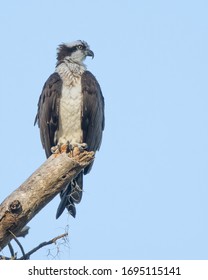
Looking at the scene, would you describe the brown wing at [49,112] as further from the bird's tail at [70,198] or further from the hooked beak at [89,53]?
the hooked beak at [89,53]

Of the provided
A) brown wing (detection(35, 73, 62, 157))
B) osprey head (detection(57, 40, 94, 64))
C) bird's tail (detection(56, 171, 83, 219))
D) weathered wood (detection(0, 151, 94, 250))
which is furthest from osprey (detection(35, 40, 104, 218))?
weathered wood (detection(0, 151, 94, 250))

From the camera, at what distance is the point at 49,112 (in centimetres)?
914

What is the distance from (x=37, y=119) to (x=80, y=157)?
96.5 inches

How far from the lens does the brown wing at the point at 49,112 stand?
29.9ft

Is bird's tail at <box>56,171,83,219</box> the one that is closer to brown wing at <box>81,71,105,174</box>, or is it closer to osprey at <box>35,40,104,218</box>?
osprey at <box>35,40,104,218</box>

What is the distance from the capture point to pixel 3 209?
616 cm

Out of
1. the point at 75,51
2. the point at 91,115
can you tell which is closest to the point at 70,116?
the point at 91,115

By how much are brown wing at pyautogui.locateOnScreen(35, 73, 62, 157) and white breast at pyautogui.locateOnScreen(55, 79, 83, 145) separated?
0.07 metres

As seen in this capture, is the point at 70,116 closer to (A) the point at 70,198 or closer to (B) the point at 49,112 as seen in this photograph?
(B) the point at 49,112

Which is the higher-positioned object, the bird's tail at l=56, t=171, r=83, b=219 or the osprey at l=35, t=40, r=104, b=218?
the osprey at l=35, t=40, r=104, b=218

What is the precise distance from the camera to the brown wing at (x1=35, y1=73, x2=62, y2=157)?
911 centimetres
